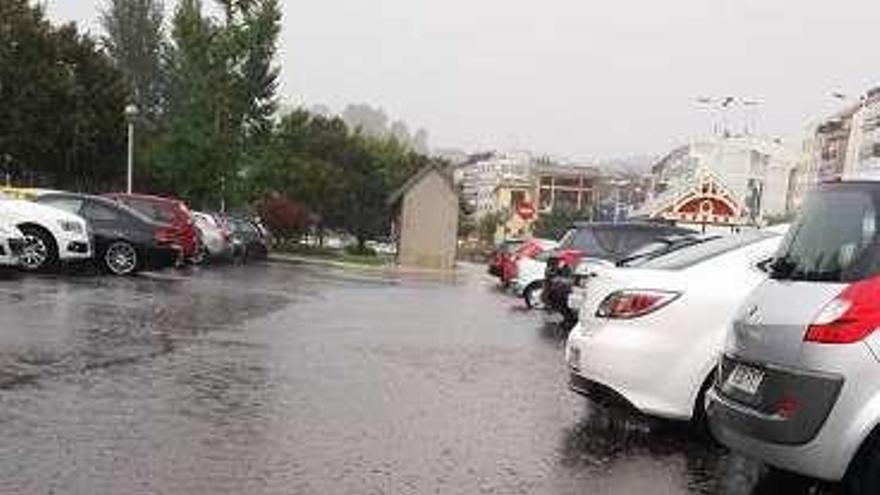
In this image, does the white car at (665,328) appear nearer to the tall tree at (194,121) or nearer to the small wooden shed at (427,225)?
the tall tree at (194,121)

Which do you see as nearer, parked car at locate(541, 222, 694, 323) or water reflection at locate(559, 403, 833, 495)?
water reflection at locate(559, 403, 833, 495)

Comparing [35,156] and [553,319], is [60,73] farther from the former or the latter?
[553,319]

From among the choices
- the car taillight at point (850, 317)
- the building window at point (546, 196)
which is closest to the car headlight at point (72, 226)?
the car taillight at point (850, 317)

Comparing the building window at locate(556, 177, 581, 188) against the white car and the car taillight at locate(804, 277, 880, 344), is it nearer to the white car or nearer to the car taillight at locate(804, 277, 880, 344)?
the white car

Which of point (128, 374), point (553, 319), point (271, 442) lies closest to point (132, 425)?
point (271, 442)

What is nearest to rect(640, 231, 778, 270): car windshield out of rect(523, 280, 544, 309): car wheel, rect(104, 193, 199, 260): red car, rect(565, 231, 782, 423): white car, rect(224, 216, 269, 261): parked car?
rect(565, 231, 782, 423): white car

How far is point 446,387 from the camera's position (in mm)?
11680

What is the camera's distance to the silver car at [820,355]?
6418mm

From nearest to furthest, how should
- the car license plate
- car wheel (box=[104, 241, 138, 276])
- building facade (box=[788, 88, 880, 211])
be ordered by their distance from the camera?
1. the car license plate
2. car wheel (box=[104, 241, 138, 276])
3. building facade (box=[788, 88, 880, 211])

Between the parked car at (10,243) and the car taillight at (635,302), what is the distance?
45.2 feet

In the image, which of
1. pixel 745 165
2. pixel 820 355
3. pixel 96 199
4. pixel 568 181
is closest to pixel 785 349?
pixel 820 355

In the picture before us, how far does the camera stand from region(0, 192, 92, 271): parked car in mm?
22750

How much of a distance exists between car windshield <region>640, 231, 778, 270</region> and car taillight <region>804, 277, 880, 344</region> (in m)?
3.18

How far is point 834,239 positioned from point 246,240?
37214 millimetres
